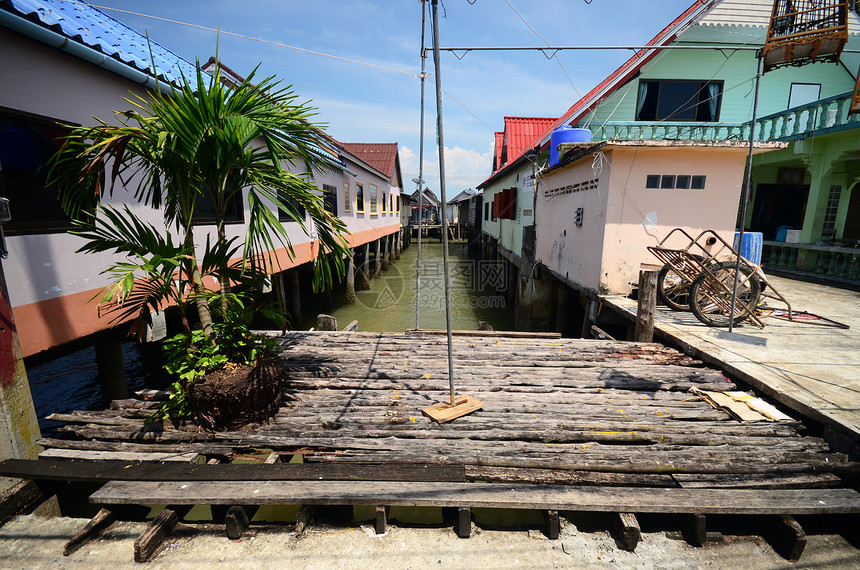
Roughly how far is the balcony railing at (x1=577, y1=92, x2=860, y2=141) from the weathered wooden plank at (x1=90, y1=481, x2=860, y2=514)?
32.0ft

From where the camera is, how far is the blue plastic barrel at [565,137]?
9188mm

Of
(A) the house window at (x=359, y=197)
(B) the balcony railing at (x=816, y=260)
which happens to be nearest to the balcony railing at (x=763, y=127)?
(B) the balcony railing at (x=816, y=260)

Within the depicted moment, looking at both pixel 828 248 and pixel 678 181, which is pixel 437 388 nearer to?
pixel 678 181

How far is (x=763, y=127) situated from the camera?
11859mm

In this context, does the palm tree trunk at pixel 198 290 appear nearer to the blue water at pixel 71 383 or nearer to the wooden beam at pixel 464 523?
the wooden beam at pixel 464 523

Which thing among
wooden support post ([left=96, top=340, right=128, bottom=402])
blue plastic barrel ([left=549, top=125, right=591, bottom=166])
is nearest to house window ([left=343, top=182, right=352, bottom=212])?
blue plastic barrel ([left=549, top=125, right=591, bottom=166])

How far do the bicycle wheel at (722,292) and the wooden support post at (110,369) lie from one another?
340 inches

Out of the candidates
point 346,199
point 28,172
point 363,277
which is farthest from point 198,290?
point 363,277

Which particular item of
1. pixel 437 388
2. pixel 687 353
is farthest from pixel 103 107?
pixel 687 353

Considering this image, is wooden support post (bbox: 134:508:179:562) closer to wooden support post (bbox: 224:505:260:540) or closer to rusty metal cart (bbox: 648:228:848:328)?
wooden support post (bbox: 224:505:260:540)

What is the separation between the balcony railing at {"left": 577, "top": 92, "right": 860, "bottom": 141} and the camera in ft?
32.4

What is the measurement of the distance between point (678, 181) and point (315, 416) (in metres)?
7.90

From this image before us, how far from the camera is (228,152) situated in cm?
320

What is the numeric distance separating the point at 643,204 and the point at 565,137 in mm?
2934
